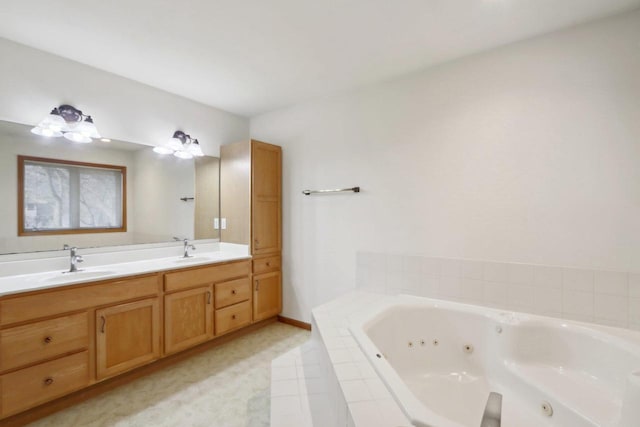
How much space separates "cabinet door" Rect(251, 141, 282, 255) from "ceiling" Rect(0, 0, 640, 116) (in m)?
0.82

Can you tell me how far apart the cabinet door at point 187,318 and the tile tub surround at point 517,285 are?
1.45 metres

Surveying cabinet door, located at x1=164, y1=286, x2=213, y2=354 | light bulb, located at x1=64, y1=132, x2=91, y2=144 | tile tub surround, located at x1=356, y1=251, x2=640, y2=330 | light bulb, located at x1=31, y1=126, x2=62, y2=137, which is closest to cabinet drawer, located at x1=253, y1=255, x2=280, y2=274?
cabinet door, located at x1=164, y1=286, x2=213, y2=354

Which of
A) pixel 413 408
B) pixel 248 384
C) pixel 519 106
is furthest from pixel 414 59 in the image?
pixel 248 384

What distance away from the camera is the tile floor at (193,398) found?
1711 millimetres

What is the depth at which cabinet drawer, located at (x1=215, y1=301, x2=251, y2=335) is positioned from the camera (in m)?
2.59

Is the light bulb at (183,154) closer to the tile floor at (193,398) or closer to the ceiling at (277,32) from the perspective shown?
the ceiling at (277,32)

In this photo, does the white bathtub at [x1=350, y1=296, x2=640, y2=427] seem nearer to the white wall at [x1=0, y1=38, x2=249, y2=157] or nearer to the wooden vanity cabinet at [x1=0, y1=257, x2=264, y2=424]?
the wooden vanity cabinet at [x1=0, y1=257, x2=264, y2=424]

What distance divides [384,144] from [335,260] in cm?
121

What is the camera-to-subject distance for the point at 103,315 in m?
1.91

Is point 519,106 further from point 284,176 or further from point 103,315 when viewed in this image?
point 103,315

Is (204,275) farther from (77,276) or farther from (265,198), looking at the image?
(265,198)

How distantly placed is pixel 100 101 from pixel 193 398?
242cm

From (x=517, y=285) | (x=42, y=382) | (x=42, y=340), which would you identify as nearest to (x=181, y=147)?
(x=42, y=340)

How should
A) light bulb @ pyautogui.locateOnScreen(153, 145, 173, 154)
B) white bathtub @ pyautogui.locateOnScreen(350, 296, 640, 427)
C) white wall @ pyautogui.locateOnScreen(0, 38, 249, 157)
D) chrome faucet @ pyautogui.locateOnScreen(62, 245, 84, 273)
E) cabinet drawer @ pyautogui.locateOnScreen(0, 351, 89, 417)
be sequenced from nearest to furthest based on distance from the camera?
1. white bathtub @ pyautogui.locateOnScreen(350, 296, 640, 427)
2. cabinet drawer @ pyautogui.locateOnScreen(0, 351, 89, 417)
3. white wall @ pyautogui.locateOnScreen(0, 38, 249, 157)
4. chrome faucet @ pyautogui.locateOnScreen(62, 245, 84, 273)
5. light bulb @ pyautogui.locateOnScreen(153, 145, 173, 154)
